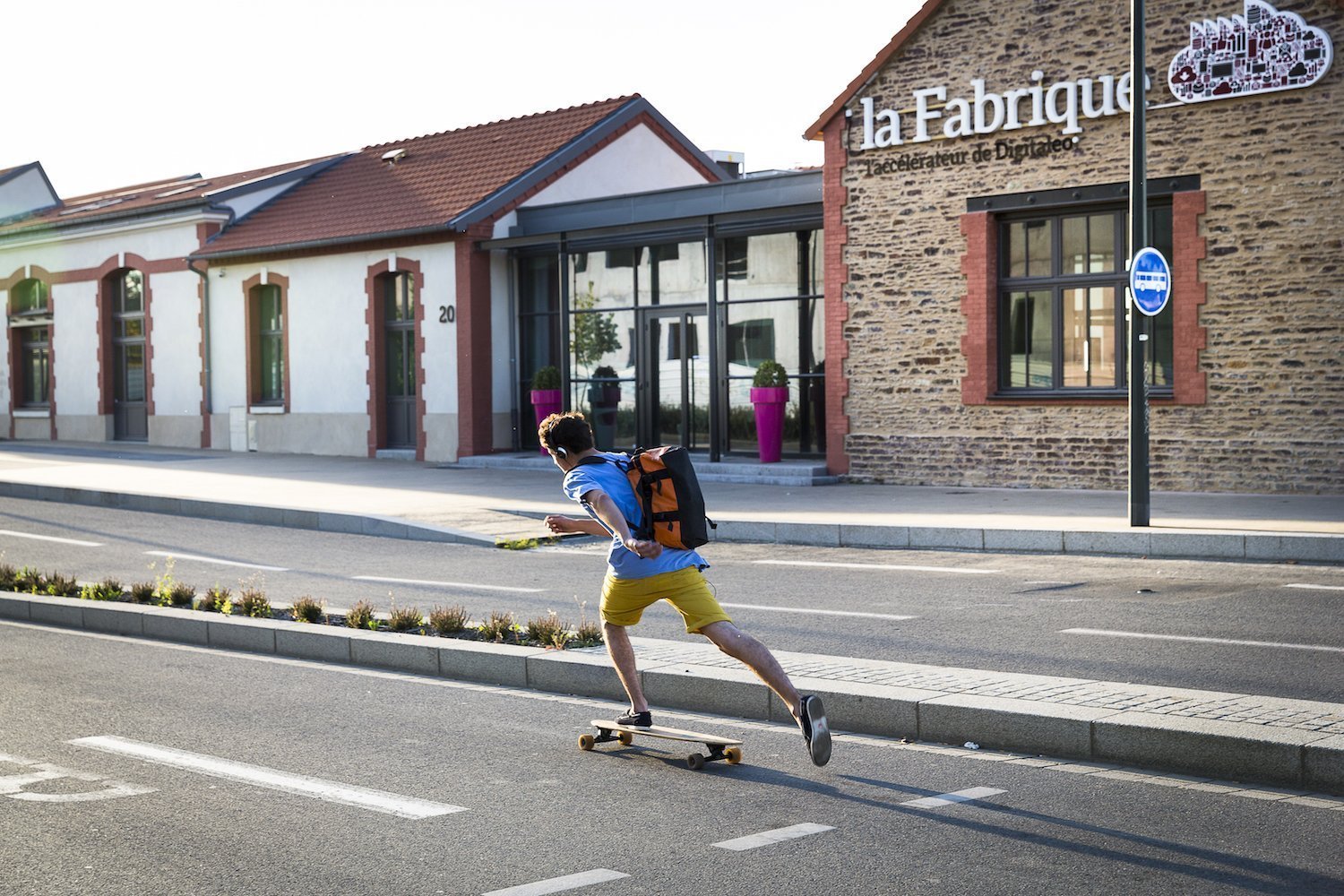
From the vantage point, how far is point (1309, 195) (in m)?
17.3

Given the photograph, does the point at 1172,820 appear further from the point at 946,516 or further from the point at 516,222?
the point at 516,222

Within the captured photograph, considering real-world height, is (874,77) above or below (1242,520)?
above

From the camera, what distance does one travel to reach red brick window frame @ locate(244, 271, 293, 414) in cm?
3012

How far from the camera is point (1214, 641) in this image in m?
9.19

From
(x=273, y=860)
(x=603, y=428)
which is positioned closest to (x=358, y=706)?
(x=273, y=860)

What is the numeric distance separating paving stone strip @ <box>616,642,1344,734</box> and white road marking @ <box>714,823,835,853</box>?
188 centimetres

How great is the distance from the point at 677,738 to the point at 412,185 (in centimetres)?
2354

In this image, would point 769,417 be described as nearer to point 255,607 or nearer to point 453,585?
point 453,585

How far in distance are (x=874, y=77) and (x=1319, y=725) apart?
15505 millimetres

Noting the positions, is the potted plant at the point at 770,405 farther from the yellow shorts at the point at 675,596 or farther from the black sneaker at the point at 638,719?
the yellow shorts at the point at 675,596

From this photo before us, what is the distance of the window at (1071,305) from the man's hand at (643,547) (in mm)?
13478

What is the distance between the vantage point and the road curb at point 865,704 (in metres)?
6.20

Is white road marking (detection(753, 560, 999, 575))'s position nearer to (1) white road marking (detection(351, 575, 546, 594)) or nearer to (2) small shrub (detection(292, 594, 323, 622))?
(1) white road marking (detection(351, 575, 546, 594))

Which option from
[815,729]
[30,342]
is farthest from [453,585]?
[30,342]
